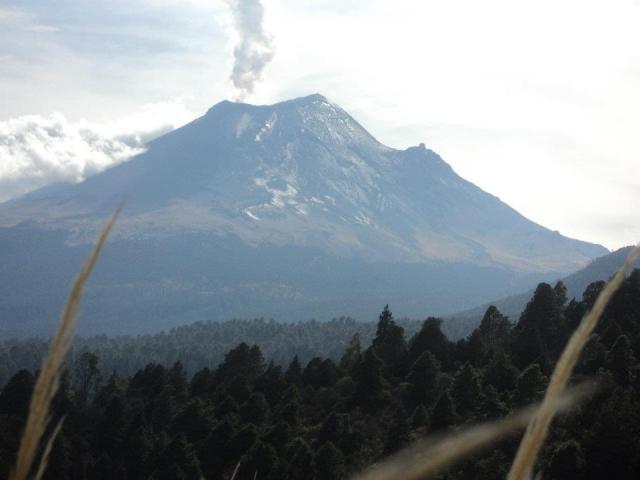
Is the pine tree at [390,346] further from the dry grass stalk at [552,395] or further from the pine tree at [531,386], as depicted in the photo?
the dry grass stalk at [552,395]

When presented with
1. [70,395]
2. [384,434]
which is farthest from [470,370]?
[70,395]

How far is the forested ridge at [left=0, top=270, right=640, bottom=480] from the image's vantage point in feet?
86.8

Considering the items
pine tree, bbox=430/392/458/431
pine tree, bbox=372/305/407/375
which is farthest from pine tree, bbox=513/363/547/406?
pine tree, bbox=372/305/407/375

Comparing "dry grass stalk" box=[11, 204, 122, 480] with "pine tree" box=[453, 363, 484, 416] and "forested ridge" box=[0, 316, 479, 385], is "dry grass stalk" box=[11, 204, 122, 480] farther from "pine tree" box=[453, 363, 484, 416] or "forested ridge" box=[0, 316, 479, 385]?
"forested ridge" box=[0, 316, 479, 385]

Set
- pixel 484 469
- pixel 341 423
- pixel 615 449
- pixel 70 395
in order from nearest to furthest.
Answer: pixel 615 449 → pixel 484 469 → pixel 341 423 → pixel 70 395

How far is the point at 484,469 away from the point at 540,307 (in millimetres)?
22730

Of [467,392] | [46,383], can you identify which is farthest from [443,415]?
[46,383]

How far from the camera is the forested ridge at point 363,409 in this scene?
26.5 meters

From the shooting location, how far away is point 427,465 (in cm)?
160

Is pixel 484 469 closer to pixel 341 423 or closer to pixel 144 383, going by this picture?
pixel 341 423

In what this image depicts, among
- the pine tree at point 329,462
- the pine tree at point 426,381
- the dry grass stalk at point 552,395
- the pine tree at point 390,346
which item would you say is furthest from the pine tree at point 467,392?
the dry grass stalk at point 552,395

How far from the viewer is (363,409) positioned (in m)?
40.4

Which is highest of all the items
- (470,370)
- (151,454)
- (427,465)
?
(427,465)

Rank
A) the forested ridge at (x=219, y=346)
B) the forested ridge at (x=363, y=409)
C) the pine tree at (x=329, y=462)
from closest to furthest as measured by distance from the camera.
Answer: the forested ridge at (x=363, y=409) → the pine tree at (x=329, y=462) → the forested ridge at (x=219, y=346)
